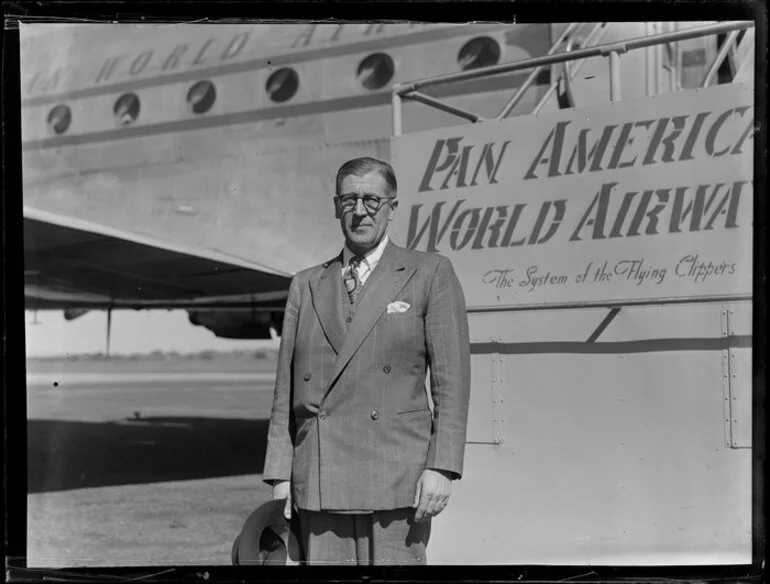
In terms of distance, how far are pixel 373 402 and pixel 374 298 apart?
1.11 feet

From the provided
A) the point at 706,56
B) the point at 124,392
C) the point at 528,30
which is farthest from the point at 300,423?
the point at 124,392

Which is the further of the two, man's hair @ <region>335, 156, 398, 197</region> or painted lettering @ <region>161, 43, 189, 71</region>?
painted lettering @ <region>161, 43, 189, 71</region>

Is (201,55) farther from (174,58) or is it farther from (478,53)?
(478,53)

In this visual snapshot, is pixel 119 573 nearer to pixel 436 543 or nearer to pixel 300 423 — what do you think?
pixel 300 423

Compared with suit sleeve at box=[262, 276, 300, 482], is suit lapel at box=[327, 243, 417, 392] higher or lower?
higher

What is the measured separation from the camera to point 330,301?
2.94 metres

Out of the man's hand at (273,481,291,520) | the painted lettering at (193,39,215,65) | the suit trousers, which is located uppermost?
the painted lettering at (193,39,215,65)

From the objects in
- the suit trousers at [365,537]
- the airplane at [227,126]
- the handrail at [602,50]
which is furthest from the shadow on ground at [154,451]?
the handrail at [602,50]

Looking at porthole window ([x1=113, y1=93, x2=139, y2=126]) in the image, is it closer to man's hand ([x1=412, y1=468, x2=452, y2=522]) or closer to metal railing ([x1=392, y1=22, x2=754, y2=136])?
metal railing ([x1=392, y1=22, x2=754, y2=136])

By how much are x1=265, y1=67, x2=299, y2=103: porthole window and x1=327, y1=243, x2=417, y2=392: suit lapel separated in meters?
2.18

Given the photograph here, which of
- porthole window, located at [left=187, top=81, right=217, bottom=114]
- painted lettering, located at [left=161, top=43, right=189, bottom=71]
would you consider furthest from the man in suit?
painted lettering, located at [left=161, top=43, right=189, bottom=71]

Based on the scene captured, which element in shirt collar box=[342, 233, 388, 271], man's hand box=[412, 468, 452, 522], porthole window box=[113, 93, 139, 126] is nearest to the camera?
man's hand box=[412, 468, 452, 522]

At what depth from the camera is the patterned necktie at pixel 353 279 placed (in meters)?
2.94

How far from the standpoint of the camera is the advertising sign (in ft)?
10.6
